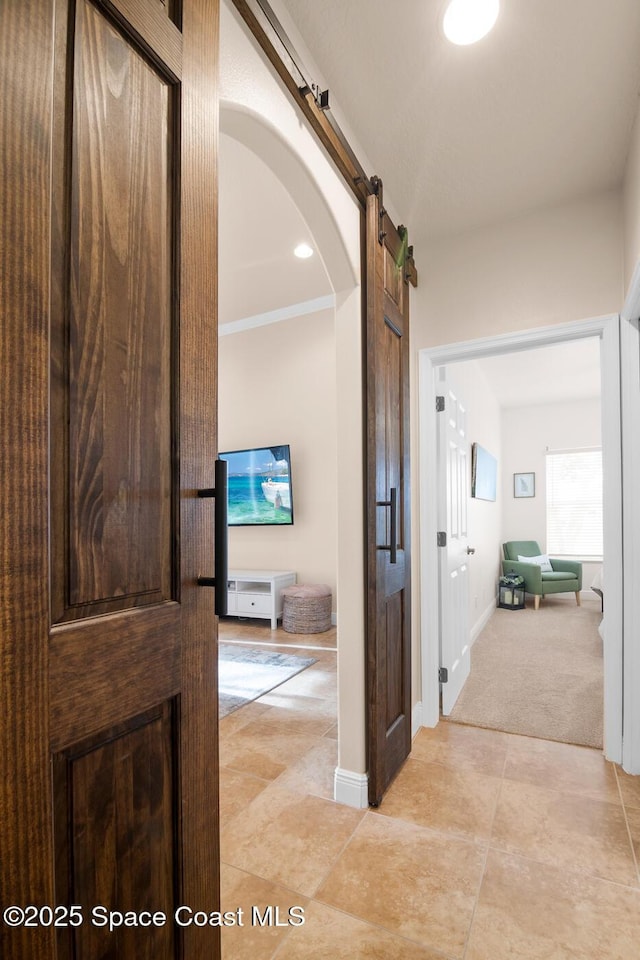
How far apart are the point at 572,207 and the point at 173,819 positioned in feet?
9.32

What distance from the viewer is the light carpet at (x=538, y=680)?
109 inches

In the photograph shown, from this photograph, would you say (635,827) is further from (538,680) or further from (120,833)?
(120,833)

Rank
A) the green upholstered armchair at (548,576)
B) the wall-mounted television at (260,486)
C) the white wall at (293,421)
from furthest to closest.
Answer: the green upholstered armchair at (548,576), the wall-mounted television at (260,486), the white wall at (293,421)

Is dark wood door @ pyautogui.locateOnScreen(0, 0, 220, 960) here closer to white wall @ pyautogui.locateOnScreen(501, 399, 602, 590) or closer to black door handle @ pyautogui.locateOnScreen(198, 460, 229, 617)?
black door handle @ pyautogui.locateOnScreen(198, 460, 229, 617)

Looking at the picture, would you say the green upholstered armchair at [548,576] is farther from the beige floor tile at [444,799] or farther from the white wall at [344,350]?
the white wall at [344,350]

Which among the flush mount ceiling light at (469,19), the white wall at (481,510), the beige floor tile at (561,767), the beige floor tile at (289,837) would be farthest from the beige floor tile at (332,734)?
the flush mount ceiling light at (469,19)

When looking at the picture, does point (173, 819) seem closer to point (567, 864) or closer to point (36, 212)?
point (36, 212)

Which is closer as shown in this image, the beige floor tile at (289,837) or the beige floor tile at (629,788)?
the beige floor tile at (289,837)

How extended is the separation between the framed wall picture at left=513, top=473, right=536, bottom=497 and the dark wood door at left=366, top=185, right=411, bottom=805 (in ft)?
18.7

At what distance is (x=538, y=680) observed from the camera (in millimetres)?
3520

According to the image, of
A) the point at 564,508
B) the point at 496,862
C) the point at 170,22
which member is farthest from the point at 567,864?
the point at 564,508

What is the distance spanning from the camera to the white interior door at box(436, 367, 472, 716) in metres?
2.83

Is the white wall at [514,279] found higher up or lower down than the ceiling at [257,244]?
lower down

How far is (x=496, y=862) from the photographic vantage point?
1688mm
